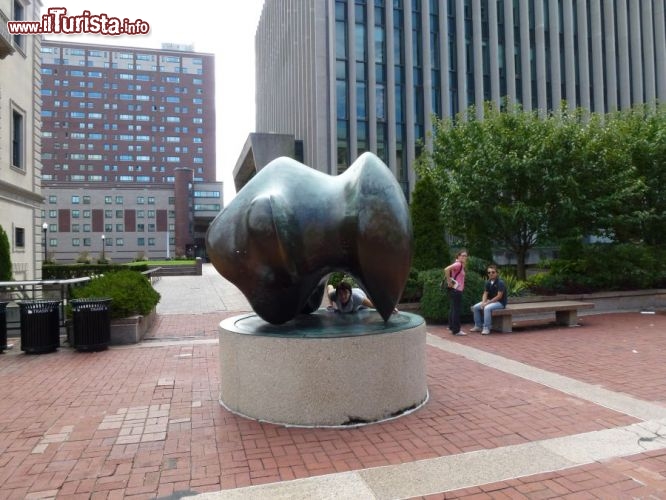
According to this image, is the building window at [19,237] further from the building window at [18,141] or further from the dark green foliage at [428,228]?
the dark green foliage at [428,228]

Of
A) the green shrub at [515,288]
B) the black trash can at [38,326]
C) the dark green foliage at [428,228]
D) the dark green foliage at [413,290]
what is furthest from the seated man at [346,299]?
the green shrub at [515,288]

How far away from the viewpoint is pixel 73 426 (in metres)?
5.28

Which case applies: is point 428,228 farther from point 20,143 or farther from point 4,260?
point 20,143

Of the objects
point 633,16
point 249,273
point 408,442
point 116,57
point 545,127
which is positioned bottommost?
point 408,442

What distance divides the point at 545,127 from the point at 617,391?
35.4 ft

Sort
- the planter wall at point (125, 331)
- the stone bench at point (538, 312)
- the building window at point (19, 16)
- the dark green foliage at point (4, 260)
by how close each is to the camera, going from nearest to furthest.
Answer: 1. the planter wall at point (125, 331)
2. the stone bench at point (538, 312)
3. the dark green foliage at point (4, 260)
4. the building window at point (19, 16)

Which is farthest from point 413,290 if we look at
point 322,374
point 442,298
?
point 322,374

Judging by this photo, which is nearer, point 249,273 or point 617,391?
point 249,273

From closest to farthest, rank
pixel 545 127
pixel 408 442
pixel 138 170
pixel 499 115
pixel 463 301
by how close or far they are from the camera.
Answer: pixel 408 442, pixel 463 301, pixel 545 127, pixel 499 115, pixel 138 170

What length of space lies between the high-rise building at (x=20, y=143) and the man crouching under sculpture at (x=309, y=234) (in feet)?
70.3

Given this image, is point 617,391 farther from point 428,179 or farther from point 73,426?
point 428,179

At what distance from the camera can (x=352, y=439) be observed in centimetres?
481

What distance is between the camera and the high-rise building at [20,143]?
23.0 meters

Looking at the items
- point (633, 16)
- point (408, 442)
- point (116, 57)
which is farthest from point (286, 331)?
point (116, 57)
